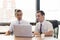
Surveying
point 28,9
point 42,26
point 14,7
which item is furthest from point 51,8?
point 42,26

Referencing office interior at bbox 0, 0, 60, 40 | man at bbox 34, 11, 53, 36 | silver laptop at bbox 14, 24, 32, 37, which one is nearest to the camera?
silver laptop at bbox 14, 24, 32, 37

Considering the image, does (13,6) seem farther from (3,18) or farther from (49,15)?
(49,15)

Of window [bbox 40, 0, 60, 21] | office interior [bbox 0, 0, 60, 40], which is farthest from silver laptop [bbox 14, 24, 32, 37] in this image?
window [bbox 40, 0, 60, 21]

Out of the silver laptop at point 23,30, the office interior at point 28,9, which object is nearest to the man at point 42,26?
the silver laptop at point 23,30

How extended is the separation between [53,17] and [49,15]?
154mm

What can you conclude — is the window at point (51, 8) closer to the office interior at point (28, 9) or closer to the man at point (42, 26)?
the office interior at point (28, 9)

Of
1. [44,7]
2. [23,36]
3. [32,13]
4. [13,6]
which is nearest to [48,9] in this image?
[44,7]

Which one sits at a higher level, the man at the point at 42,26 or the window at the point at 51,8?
the window at the point at 51,8

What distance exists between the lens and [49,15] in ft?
16.1

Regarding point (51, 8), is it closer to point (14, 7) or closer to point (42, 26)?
point (14, 7)

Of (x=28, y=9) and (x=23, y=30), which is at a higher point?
(x=28, y=9)

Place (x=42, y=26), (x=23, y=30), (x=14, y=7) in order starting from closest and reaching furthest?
(x=23, y=30) < (x=42, y=26) < (x=14, y=7)

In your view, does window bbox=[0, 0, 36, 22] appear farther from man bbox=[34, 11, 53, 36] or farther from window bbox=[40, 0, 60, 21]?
man bbox=[34, 11, 53, 36]

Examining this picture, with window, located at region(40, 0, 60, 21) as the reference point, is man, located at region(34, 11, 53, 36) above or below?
below
